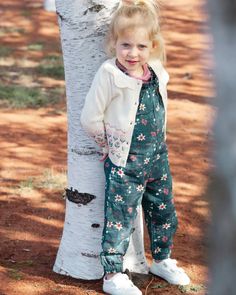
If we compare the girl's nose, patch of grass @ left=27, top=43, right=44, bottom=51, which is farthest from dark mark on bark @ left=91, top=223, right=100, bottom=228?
patch of grass @ left=27, top=43, right=44, bottom=51

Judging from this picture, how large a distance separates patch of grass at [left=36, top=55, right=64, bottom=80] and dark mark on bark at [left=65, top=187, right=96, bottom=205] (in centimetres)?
527

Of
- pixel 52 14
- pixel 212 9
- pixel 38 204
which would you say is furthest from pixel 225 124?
pixel 52 14

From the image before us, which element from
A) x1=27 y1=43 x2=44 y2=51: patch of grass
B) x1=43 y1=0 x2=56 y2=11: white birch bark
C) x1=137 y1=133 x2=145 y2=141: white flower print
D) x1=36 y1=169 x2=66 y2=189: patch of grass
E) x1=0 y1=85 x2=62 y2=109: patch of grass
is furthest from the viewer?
x1=43 y1=0 x2=56 y2=11: white birch bark

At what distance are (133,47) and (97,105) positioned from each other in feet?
1.01

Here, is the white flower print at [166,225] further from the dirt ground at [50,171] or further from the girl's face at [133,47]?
the girl's face at [133,47]

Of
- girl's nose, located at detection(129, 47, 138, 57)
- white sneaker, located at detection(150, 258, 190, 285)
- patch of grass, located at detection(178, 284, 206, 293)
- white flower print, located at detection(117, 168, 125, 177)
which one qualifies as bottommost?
patch of grass, located at detection(178, 284, 206, 293)

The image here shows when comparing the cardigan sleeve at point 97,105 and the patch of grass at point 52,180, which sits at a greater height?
the cardigan sleeve at point 97,105

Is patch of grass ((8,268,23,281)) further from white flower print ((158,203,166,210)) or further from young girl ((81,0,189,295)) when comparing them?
white flower print ((158,203,166,210))

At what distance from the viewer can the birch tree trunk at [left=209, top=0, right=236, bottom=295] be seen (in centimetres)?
76

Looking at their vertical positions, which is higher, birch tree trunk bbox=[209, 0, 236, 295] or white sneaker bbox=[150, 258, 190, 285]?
birch tree trunk bbox=[209, 0, 236, 295]

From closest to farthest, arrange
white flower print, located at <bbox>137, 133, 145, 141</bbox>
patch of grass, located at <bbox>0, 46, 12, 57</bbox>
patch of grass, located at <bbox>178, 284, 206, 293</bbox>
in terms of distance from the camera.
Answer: white flower print, located at <bbox>137, 133, 145, 141</bbox>
patch of grass, located at <bbox>178, 284, 206, 293</bbox>
patch of grass, located at <bbox>0, 46, 12, 57</bbox>

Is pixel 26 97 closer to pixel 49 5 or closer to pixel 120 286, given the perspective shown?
pixel 49 5

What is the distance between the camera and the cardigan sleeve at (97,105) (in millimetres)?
3467

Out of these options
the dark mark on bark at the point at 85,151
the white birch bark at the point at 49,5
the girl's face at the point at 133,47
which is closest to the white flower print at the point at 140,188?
the dark mark on bark at the point at 85,151
